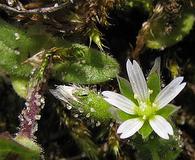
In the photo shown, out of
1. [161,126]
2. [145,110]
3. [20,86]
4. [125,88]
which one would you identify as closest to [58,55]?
[20,86]

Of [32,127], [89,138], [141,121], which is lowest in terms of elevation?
[89,138]

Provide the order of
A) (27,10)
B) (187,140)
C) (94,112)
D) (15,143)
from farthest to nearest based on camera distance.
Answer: (187,140) < (27,10) < (94,112) < (15,143)

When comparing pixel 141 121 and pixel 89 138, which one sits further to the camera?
pixel 89 138

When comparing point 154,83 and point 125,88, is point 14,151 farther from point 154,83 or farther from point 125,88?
point 154,83

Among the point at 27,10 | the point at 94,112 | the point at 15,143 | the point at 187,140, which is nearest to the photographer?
the point at 15,143

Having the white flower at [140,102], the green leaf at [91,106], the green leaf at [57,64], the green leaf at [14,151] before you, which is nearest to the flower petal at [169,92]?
the white flower at [140,102]

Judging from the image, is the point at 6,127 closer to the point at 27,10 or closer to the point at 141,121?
the point at 27,10

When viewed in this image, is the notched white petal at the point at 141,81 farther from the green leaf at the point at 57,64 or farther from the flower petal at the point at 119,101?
the green leaf at the point at 57,64

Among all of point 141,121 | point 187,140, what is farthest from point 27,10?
point 187,140
